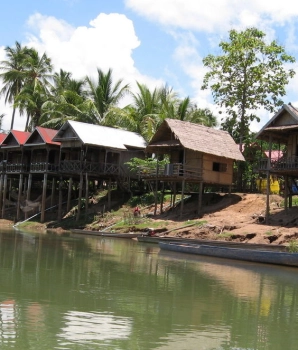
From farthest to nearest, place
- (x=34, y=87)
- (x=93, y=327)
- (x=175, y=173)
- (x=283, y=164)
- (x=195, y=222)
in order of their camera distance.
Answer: (x=34, y=87) < (x=175, y=173) < (x=195, y=222) < (x=283, y=164) < (x=93, y=327)

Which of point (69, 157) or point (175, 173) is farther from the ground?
point (69, 157)

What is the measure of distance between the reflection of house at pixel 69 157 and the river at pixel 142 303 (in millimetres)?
14530

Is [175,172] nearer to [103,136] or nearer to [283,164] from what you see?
[283,164]

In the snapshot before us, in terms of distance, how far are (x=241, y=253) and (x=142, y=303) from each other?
8702 mm

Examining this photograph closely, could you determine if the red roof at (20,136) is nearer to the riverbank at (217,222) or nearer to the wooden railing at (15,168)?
the wooden railing at (15,168)

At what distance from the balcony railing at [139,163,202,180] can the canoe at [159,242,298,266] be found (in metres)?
7.82

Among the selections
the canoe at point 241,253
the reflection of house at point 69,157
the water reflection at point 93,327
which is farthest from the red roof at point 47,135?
the water reflection at point 93,327

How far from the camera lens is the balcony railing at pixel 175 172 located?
28.6 meters

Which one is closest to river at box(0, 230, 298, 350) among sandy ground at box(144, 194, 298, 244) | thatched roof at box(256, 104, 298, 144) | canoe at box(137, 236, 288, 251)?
canoe at box(137, 236, 288, 251)

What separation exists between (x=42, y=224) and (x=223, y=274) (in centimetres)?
1895

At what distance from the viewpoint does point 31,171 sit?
35.0 metres

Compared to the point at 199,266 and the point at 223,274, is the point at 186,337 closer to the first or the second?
the point at 223,274

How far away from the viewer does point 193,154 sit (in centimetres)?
2995

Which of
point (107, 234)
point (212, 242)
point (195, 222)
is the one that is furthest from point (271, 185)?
point (212, 242)
